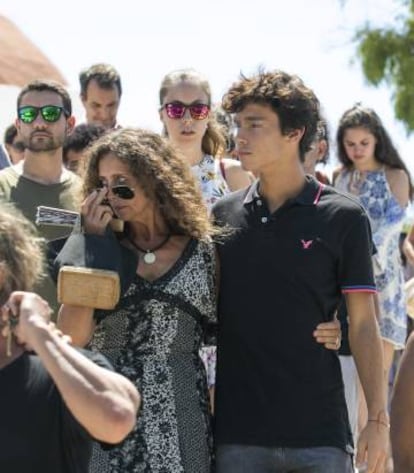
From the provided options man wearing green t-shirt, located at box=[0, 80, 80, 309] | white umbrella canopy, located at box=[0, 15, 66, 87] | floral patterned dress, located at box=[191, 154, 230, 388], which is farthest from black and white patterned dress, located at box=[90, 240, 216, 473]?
white umbrella canopy, located at box=[0, 15, 66, 87]

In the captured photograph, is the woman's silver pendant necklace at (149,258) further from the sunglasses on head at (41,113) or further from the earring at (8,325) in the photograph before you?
the sunglasses on head at (41,113)

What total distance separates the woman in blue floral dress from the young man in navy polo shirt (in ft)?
10.3

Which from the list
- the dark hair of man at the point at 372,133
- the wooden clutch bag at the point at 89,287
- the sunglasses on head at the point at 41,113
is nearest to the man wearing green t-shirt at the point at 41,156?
the sunglasses on head at the point at 41,113

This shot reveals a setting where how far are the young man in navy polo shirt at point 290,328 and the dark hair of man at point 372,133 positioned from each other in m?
3.24

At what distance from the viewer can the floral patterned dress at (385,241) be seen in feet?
27.1

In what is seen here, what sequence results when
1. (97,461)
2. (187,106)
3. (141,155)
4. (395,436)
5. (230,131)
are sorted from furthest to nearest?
(230,131), (187,106), (141,155), (97,461), (395,436)

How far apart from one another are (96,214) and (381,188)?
3858mm

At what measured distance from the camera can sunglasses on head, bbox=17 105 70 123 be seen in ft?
22.1

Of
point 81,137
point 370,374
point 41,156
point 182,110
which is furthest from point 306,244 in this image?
point 81,137

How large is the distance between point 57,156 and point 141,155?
1772 millimetres

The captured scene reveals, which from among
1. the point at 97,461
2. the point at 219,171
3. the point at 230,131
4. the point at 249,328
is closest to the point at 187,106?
the point at 219,171

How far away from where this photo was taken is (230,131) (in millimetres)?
7879

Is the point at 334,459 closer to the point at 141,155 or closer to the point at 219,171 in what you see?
the point at 141,155

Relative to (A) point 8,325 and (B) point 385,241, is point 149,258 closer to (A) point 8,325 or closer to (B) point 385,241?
(A) point 8,325
